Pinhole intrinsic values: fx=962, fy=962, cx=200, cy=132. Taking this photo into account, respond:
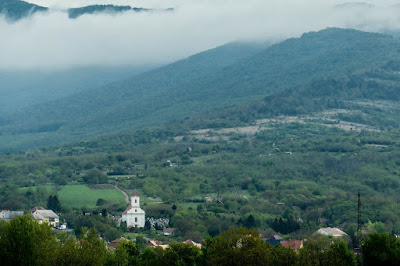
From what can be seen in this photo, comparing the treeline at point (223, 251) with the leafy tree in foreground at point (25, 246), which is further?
the leafy tree in foreground at point (25, 246)

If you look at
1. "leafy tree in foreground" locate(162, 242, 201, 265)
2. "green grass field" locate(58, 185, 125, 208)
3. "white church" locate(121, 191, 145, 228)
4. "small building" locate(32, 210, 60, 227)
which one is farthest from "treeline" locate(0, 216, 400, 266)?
"green grass field" locate(58, 185, 125, 208)

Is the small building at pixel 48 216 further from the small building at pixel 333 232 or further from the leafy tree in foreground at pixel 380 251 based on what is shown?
the leafy tree in foreground at pixel 380 251

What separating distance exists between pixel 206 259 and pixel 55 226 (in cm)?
4458

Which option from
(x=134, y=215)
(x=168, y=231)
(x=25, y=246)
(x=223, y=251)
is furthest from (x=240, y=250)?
(x=134, y=215)

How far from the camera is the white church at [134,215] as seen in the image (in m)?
107

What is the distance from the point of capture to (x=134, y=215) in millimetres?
108312

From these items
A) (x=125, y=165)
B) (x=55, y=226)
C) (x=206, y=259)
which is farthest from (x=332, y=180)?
(x=206, y=259)

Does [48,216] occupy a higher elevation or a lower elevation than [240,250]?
lower

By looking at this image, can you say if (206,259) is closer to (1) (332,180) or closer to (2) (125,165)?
(1) (332,180)

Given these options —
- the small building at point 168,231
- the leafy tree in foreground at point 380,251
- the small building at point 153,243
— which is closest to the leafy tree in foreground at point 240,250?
the leafy tree in foreground at point 380,251

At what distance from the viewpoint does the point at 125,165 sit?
154 metres

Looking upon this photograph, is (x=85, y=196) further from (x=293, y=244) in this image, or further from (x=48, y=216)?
(x=293, y=244)

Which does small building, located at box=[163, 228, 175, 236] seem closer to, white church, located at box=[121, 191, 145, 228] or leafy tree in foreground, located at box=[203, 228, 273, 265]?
white church, located at box=[121, 191, 145, 228]

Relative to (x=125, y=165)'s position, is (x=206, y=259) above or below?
above
